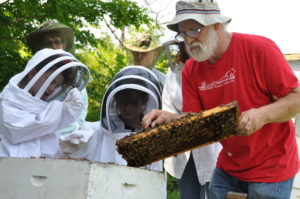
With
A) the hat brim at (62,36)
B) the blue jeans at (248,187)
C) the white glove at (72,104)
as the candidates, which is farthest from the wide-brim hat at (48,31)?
the blue jeans at (248,187)

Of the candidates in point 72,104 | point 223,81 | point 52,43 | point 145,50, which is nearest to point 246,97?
point 223,81

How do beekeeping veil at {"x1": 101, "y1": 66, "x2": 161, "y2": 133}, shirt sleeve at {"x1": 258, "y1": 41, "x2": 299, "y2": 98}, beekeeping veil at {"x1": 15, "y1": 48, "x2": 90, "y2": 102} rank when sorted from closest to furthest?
shirt sleeve at {"x1": 258, "y1": 41, "x2": 299, "y2": 98}, beekeeping veil at {"x1": 15, "y1": 48, "x2": 90, "y2": 102}, beekeeping veil at {"x1": 101, "y1": 66, "x2": 161, "y2": 133}

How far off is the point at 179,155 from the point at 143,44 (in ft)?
6.95

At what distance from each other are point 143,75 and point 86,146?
0.94 meters

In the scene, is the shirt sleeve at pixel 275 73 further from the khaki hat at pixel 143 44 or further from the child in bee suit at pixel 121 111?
the khaki hat at pixel 143 44

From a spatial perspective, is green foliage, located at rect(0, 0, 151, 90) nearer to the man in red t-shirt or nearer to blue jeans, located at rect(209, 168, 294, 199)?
the man in red t-shirt

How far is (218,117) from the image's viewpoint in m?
1.93

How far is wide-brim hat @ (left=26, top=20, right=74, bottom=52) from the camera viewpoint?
468 centimetres

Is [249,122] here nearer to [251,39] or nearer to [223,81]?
[223,81]

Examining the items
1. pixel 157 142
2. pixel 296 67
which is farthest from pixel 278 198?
pixel 296 67

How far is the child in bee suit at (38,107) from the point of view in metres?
3.00

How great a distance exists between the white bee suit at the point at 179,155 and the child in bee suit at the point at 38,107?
2.93 feet

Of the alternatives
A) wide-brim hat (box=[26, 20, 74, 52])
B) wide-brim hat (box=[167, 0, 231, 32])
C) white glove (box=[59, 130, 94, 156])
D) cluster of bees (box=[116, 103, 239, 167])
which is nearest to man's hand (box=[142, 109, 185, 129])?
cluster of bees (box=[116, 103, 239, 167])

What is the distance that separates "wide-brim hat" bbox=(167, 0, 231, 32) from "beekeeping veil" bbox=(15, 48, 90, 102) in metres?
1.28
